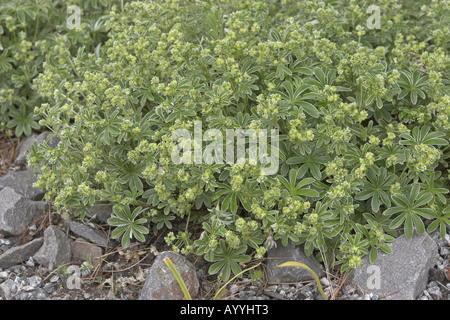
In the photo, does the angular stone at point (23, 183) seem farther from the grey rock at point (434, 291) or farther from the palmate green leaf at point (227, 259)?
the grey rock at point (434, 291)

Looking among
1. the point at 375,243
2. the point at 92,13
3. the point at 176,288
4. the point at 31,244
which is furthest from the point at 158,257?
the point at 92,13

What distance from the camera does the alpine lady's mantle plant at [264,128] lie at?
3.12m

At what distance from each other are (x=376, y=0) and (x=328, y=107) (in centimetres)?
153

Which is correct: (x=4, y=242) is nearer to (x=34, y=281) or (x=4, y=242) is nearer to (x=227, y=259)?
(x=34, y=281)

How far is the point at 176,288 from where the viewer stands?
3.13 metres

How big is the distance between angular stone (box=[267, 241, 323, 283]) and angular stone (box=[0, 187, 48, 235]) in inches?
70.4

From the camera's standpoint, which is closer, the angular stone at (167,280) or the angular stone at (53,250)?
the angular stone at (167,280)

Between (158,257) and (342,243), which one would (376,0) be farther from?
(158,257)

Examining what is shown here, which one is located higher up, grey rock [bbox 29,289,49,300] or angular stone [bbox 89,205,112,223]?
angular stone [bbox 89,205,112,223]

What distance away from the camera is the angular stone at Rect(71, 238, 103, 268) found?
139 inches

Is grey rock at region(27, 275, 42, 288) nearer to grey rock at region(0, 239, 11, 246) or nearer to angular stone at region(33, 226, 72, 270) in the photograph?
angular stone at region(33, 226, 72, 270)

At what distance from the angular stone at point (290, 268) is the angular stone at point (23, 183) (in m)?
1.94

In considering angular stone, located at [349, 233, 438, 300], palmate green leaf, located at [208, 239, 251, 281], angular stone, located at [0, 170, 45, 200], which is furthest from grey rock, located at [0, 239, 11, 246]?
angular stone, located at [349, 233, 438, 300]

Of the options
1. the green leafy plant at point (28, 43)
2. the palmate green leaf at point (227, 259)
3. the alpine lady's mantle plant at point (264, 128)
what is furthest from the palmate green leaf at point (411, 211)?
the green leafy plant at point (28, 43)
